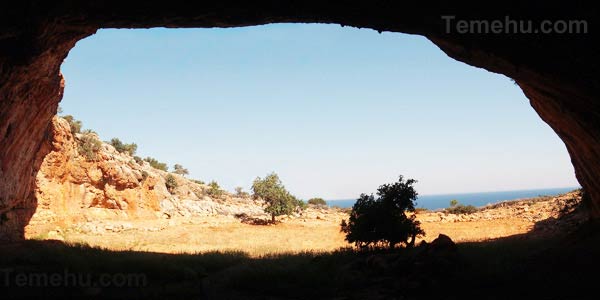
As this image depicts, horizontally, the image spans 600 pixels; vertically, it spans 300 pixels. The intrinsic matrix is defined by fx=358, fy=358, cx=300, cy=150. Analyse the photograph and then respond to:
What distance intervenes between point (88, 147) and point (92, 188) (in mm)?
3585

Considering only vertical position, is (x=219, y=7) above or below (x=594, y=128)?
above

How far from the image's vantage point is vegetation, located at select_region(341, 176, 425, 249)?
16312 millimetres

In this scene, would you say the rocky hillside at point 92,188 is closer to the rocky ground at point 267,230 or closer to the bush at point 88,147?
the bush at point 88,147

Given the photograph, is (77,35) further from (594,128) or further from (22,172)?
(594,128)

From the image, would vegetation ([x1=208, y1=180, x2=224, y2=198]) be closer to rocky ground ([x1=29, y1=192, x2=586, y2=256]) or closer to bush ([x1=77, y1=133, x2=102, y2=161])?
rocky ground ([x1=29, y1=192, x2=586, y2=256])

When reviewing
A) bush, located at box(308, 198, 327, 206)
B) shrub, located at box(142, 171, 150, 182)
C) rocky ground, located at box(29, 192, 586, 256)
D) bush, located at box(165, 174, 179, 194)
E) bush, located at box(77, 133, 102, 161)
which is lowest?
rocky ground, located at box(29, 192, 586, 256)

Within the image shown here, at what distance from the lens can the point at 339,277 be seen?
11258 mm

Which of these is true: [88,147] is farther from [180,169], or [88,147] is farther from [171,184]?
[180,169]

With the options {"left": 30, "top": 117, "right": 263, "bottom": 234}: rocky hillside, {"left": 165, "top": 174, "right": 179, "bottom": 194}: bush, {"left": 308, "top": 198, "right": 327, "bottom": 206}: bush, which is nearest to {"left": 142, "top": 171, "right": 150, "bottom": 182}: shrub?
{"left": 30, "top": 117, "right": 263, "bottom": 234}: rocky hillside

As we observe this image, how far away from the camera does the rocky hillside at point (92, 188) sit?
86.7 feet

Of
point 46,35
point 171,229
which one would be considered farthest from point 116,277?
point 171,229

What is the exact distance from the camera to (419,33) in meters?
12.0

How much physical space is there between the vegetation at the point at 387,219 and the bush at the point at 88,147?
24532 mm

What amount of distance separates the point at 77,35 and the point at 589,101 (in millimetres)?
16717
